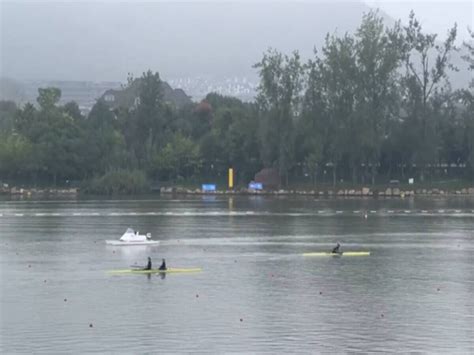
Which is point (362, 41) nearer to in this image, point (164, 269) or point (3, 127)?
point (3, 127)

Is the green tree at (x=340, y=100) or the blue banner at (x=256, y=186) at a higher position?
the green tree at (x=340, y=100)

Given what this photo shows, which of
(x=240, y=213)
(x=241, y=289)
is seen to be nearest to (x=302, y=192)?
(x=240, y=213)

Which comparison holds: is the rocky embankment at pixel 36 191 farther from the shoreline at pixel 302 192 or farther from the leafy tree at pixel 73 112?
the leafy tree at pixel 73 112

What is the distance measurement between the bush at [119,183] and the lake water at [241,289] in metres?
52.1

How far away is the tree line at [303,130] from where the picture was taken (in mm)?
121625

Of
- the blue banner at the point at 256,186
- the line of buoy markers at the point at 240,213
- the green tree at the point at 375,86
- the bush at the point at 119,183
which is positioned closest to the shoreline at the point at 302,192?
the blue banner at the point at 256,186

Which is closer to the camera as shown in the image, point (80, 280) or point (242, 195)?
point (80, 280)

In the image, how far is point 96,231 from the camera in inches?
2815

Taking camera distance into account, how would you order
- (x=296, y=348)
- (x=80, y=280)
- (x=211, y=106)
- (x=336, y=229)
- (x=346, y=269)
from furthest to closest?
(x=211, y=106)
(x=336, y=229)
(x=346, y=269)
(x=80, y=280)
(x=296, y=348)

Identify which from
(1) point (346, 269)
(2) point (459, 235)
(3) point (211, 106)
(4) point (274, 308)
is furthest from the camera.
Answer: (3) point (211, 106)

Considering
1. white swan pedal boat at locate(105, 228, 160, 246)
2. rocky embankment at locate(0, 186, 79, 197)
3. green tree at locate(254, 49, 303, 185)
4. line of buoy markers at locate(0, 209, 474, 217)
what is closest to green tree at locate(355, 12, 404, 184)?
green tree at locate(254, 49, 303, 185)

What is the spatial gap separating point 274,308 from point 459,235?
107 feet

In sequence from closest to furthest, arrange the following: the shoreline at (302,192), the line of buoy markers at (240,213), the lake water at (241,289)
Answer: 1. the lake water at (241,289)
2. the line of buoy markers at (240,213)
3. the shoreline at (302,192)

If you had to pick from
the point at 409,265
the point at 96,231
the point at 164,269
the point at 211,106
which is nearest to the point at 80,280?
Answer: the point at 164,269
